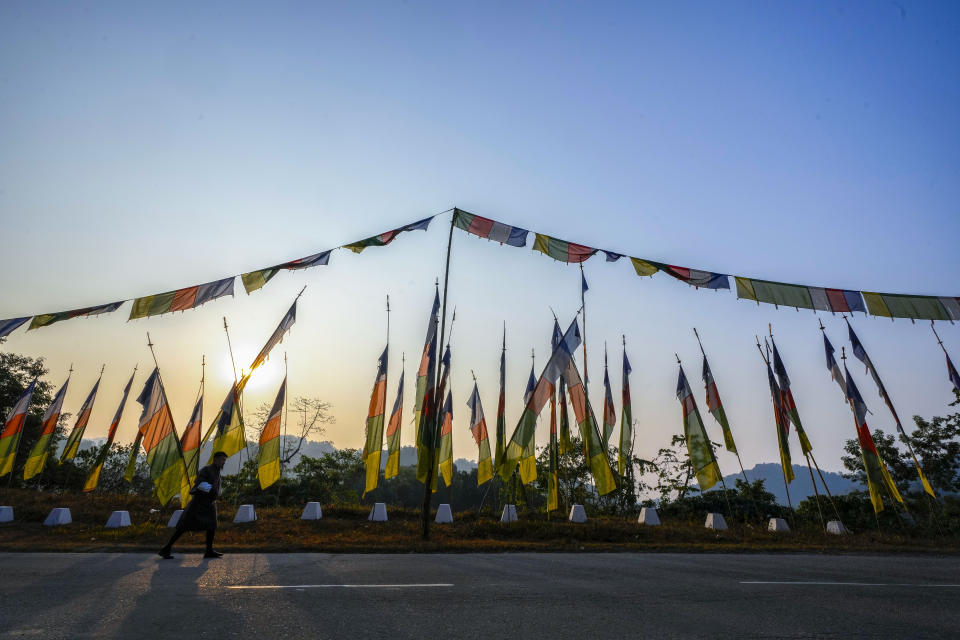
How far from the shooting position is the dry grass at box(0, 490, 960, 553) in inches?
511

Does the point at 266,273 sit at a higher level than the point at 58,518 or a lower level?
higher

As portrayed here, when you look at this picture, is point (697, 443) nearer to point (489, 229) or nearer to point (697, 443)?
point (697, 443)

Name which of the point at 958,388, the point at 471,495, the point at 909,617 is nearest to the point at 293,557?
the point at 909,617

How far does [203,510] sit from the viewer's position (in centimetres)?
1026

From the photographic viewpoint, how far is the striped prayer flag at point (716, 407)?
Answer: 59.6ft

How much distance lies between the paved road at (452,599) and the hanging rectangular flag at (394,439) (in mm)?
8392

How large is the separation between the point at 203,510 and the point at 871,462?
2084 centimetres

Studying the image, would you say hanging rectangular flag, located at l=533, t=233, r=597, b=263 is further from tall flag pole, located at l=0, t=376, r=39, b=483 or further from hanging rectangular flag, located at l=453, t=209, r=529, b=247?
tall flag pole, located at l=0, t=376, r=39, b=483

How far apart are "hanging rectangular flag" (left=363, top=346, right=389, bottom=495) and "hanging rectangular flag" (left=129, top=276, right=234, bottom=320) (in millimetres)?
6519

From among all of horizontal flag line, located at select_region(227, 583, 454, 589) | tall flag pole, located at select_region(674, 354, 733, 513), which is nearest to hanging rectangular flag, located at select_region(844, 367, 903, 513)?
tall flag pole, located at select_region(674, 354, 733, 513)

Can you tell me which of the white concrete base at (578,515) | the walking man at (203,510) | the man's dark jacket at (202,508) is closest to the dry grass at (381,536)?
the white concrete base at (578,515)

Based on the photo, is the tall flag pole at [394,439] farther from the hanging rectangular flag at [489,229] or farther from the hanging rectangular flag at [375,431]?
the hanging rectangular flag at [489,229]

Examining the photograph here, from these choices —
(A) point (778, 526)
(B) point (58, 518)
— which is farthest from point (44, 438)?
(A) point (778, 526)

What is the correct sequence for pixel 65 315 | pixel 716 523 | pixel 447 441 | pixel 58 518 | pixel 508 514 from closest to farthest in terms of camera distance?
pixel 65 315 → pixel 58 518 → pixel 508 514 → pixel 716 523 → pixel 447 441
